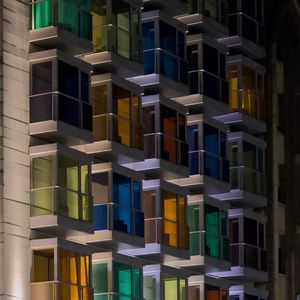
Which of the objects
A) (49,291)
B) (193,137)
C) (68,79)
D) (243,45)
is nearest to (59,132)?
(68,79)

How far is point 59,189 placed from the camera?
44.0m

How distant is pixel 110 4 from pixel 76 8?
204cm

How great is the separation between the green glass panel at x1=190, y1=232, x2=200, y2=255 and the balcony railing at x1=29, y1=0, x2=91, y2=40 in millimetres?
9184

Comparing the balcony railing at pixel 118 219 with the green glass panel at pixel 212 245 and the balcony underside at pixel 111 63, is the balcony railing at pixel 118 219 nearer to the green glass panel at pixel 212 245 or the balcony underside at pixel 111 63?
the balcony underside at pixel 111 63

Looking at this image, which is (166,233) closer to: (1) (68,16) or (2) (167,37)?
(2) (167,37)

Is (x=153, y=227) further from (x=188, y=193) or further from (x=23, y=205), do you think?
(x=23, y=205)

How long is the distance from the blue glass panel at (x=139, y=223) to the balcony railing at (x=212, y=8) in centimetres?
875

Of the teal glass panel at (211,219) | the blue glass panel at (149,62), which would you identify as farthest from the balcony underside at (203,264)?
the blue glass panel at (149,62)

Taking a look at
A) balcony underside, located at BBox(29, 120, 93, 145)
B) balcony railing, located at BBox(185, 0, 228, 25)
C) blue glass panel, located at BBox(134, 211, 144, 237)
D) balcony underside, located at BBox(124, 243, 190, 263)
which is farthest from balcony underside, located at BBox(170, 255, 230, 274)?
balcony railing, located at BBox(185, 0, 228, 25)

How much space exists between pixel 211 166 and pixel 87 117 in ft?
27.4

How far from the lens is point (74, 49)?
45.6 metres

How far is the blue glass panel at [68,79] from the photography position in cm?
4466

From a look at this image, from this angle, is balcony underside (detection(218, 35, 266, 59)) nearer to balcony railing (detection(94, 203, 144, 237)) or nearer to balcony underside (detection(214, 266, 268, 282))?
balcony underside (detection(214, 266, 268, 282))

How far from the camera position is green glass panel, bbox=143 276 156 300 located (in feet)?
162
